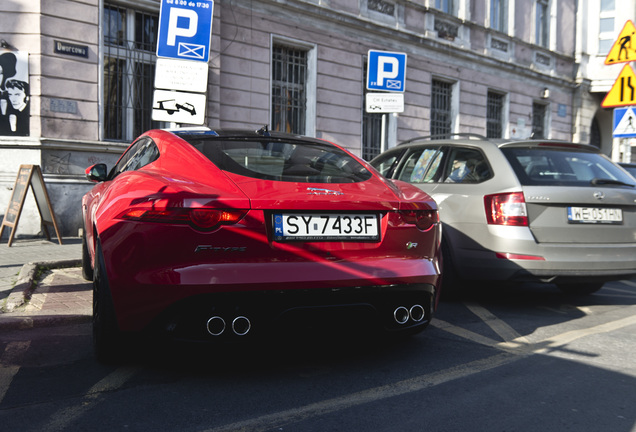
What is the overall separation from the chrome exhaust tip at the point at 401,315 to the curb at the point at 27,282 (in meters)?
2.94

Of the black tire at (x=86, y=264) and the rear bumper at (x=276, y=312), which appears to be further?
the black tire at (x=86, y=264)

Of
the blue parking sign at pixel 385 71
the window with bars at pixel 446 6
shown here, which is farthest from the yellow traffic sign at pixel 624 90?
the window with bars at pixel 446 6

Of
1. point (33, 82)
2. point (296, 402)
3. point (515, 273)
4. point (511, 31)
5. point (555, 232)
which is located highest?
point (511, 31)

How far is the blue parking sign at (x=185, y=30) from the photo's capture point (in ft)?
23.0

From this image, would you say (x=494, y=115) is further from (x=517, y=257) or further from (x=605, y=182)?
(x=517, y=257)

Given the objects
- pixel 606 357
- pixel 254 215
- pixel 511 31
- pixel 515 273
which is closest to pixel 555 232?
pixel 515 273

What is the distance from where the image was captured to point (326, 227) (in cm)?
346

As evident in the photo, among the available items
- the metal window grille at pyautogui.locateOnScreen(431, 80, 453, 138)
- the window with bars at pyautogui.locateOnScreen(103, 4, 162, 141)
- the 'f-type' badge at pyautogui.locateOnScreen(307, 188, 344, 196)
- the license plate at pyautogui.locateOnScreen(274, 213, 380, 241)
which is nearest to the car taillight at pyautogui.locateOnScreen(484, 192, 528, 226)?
the license plate at pyautogui.locateOnScreen(274, 213, 380, 241)

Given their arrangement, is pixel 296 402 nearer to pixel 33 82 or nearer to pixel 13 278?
pixel 13 278

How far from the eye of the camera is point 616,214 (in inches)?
219

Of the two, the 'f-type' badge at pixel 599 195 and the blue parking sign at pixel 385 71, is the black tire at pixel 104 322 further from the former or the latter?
the blue parking sign at pixel 385 71

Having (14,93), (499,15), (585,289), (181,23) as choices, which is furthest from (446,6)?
(585,289)

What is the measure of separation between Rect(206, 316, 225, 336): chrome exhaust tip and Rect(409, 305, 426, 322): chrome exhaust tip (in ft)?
3.55

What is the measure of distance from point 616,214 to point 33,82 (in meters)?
8.87
